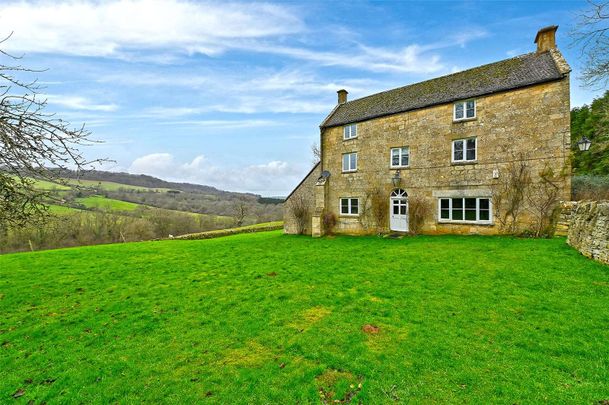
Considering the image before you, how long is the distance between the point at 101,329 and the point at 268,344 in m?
4.46

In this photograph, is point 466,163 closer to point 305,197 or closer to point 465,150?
point 465,150

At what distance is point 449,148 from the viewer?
59.7 ft

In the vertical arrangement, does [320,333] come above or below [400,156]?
below

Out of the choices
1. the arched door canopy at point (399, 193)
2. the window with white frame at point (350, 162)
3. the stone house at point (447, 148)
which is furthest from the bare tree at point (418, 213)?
the window with white frame at point (350, 162)

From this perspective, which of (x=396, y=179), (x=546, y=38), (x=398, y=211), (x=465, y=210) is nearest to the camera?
(x=546, y=38)

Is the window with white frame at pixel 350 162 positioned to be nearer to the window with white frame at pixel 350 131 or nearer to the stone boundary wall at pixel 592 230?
the window with white frame at pixel 350 131

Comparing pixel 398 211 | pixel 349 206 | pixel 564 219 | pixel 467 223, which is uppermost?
pixel 349 206

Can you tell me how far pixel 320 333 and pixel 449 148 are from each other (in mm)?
16165

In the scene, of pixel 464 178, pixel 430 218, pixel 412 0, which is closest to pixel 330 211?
pixel 430 218

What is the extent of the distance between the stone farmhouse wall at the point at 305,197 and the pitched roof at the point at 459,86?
4.37 metres

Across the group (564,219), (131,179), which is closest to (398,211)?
(564,219)

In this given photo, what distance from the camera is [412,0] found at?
15.1m

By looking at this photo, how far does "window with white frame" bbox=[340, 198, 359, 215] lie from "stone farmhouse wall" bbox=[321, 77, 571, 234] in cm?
46

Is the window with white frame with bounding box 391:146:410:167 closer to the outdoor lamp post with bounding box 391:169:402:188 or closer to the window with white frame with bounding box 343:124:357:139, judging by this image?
the outdoor lamp post with bounding box 391:169:402:188
